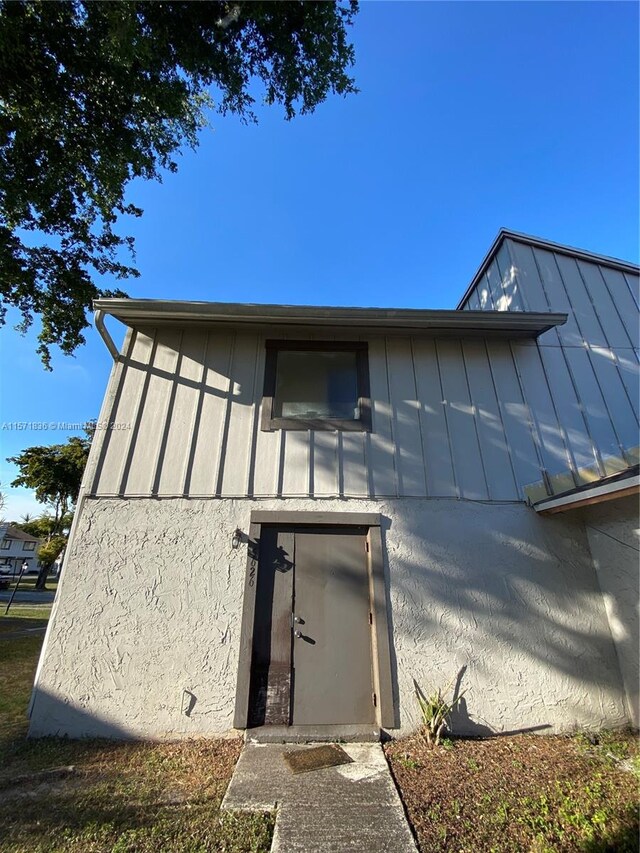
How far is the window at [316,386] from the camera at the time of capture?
173 inches

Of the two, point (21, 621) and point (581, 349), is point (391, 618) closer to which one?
point (581, 349)

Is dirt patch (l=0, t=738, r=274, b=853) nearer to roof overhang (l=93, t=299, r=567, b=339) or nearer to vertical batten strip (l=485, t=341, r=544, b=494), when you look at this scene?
vertical batten strip (l=485, t=341, r=544, b=494)

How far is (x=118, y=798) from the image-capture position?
2441 millimetres

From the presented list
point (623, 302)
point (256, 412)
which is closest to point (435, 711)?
point (256, 412)

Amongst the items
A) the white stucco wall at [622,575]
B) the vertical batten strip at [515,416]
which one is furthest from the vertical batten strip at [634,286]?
the white stucco wall at [622,575]

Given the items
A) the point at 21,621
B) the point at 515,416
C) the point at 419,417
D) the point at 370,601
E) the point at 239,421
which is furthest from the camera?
the point at 21,621

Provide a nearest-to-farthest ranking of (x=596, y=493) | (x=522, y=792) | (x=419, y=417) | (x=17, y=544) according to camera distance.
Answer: (x=522, y=792) → (x=596, y=493) → (x=419, y=417) → (x=17, y=544)

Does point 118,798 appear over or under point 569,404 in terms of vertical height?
under

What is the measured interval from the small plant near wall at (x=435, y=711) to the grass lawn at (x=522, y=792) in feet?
0.35

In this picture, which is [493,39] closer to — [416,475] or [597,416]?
[597,416]

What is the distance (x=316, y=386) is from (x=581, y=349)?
403 centimetres

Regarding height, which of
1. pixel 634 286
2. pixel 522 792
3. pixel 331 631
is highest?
pixel 634 286

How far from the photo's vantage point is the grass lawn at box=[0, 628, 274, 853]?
2.04m

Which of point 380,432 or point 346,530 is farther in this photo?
point 380,432
